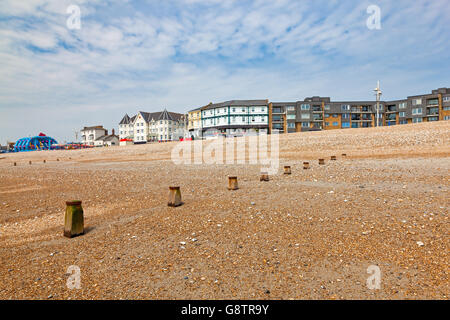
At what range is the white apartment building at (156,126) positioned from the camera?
121438 millimetres

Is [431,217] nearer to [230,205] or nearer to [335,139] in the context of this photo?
[230,205]

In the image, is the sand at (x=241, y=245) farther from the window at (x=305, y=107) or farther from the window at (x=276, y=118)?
the window at (x=305, y=107)

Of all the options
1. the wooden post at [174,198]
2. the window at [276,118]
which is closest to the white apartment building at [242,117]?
the window at [276,118]

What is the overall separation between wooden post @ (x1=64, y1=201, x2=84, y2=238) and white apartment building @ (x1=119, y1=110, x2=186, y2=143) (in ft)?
368

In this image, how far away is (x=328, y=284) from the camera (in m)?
4.21

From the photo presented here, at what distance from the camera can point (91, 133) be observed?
155m

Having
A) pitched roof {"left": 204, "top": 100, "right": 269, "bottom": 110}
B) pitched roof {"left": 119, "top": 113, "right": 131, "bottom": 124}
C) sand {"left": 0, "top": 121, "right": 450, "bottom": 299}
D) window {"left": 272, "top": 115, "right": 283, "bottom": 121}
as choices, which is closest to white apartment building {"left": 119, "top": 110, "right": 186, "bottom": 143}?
pitched roof {"left": 119, "top": 113, "right": 131, "bottom": 124}

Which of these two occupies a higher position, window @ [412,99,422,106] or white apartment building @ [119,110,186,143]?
window @ [412,99,422,106]

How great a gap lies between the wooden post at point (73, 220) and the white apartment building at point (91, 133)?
531 feet

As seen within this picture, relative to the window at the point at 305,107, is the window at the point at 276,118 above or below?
below

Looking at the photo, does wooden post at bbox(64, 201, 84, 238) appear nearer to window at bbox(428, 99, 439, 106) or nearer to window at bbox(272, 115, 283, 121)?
window at bbox(272, 115, 283, 121)

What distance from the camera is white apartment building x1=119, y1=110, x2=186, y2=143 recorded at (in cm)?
12144
